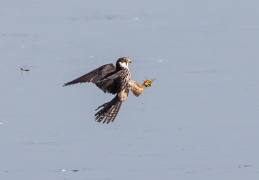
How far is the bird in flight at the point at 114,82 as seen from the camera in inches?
310

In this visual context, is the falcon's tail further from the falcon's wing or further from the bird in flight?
the falcon's wing

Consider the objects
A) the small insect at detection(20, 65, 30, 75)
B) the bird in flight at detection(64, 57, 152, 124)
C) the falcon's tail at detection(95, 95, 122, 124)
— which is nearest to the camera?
the bird in flight at detection(64, 57, 152, 124)

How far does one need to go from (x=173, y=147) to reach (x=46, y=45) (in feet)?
16.6

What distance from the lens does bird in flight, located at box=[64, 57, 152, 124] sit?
25.8ft

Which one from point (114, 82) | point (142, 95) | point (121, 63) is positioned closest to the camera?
point (121, 63)

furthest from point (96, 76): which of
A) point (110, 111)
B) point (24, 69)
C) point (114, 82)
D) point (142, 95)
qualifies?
point (24, 69)

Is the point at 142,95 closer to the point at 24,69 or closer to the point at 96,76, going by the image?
the point at 24,69

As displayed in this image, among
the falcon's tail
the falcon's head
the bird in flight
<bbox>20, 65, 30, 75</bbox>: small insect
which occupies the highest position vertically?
<bbox>20, 65, 30, 75</bbox>: small insect

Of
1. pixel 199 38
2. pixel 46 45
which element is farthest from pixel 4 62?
pixel 199 38

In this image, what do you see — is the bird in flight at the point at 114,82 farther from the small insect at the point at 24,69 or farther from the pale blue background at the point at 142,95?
the small insect at the point at 24,69

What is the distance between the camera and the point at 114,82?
808 centimetres

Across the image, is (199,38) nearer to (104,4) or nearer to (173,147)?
(104,4)

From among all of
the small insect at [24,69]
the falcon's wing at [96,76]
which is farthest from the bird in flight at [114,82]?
the small insect at [24,69]

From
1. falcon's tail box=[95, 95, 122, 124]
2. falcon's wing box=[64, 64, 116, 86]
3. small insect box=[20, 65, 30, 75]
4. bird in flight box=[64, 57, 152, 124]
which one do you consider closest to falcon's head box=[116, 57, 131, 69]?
bird in flight box=[64, 57, 152, 124]
